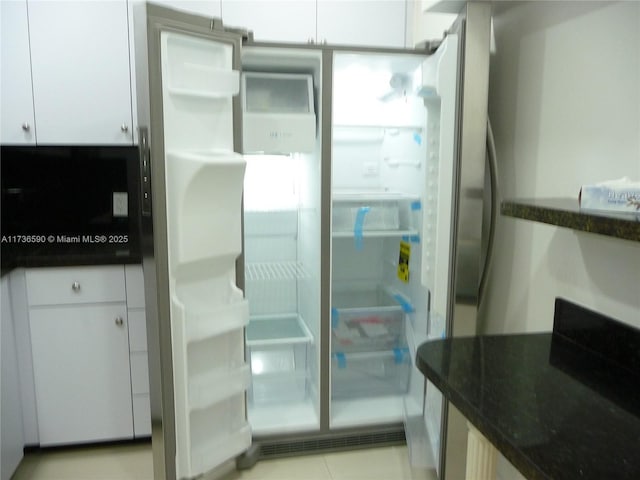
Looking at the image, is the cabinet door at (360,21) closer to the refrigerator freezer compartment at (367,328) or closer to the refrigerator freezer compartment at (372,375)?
the refrigerator freezer compartment at (367,328)

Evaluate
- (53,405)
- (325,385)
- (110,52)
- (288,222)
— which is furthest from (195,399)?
(110,52)

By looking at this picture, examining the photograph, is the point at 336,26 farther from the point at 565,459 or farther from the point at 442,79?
the point at 565,459

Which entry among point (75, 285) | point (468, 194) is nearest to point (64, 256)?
point (75, 285)

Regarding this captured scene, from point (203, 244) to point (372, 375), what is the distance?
1.31 m

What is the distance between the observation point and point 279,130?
212 centimetres

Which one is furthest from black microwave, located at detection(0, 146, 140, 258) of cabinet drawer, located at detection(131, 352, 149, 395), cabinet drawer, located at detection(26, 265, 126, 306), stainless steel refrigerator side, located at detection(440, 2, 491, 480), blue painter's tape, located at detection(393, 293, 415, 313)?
stainless steel refrigerator side, located at detection(440, 2, 491, 480)

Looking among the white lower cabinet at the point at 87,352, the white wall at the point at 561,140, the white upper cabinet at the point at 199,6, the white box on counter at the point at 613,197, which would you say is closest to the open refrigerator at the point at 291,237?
the white wall at the point at 561,140

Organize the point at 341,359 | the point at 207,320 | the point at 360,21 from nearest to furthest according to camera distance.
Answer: the point at 207,320 < the point at 341,359 < the point at 360,21

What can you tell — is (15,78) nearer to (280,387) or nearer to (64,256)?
(64,256)

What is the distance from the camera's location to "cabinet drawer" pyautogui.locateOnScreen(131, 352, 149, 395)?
7.64 feet

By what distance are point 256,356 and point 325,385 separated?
1.61ft

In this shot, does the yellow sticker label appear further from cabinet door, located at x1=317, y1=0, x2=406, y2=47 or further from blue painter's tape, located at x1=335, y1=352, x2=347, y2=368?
cabinet door, located at x1=317, y1=0, x2=406, y2=47

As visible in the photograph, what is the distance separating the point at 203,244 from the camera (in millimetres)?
1747

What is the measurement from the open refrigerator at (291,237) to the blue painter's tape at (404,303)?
0.01 meters
